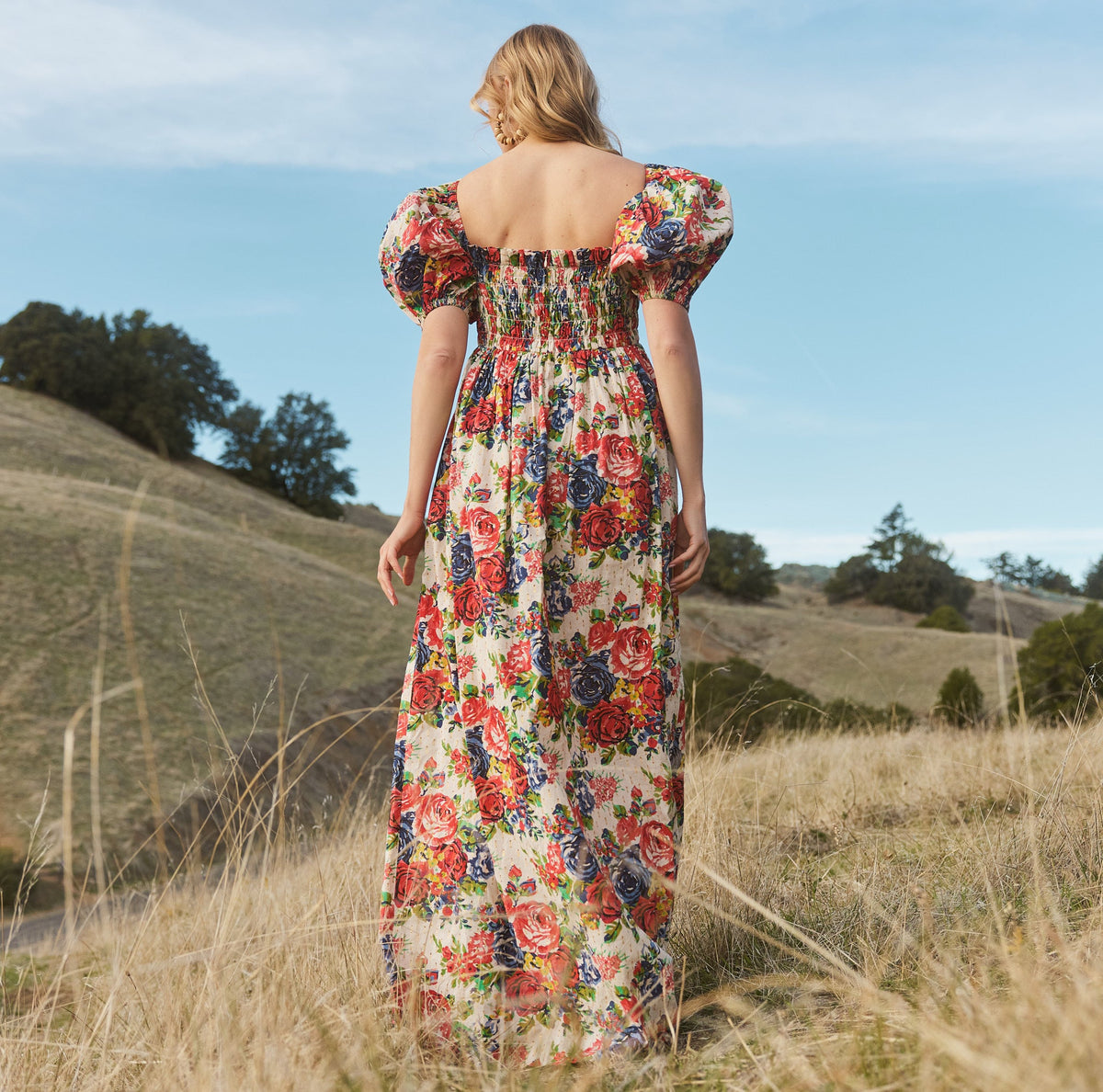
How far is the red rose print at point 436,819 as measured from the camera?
2.55 meters

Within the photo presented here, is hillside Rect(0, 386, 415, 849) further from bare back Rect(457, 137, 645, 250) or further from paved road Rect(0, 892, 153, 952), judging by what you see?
bare back Rect(457, 137, 645, 250)

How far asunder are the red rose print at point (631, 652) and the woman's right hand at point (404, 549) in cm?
59

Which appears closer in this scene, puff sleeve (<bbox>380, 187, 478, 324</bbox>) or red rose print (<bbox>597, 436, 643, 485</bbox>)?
red rose print (<bbox>597, 436, 643, 485</bbox>)

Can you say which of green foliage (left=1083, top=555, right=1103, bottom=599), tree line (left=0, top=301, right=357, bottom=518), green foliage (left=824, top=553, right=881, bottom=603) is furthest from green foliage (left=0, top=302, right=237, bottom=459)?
green foliage (left=1083, top=555, right=1103, bottom=599)

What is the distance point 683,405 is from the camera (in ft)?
8.29

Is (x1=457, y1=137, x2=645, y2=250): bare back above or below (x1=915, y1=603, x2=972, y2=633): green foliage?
above

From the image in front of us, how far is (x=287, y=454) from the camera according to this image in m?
52.5

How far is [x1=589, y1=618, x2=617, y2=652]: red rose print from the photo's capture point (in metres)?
2.52

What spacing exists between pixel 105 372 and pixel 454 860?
4982 cm

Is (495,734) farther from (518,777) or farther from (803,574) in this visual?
(803,574)

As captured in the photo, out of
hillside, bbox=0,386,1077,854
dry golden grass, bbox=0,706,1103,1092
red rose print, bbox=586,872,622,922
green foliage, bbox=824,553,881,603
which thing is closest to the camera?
dry golden grass, bbox=0,706,1103,1092

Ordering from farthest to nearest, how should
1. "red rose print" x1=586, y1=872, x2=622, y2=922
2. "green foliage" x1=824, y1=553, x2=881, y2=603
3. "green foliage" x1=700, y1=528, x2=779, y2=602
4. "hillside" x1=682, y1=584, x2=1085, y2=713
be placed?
"green foliage" x1=824, y1=553, x2=881, y2=603 → "green foliage" x1=700, y1=528, x2=779, y2=602 → "hillside" x1=682, y1=584, x2=1085, y2=713 → "red rose print" x1=586, y1=872, x2=622, y2=922

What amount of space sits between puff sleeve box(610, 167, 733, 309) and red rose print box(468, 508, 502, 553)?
73cm

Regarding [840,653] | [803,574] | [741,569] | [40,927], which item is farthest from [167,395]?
[803,574]
